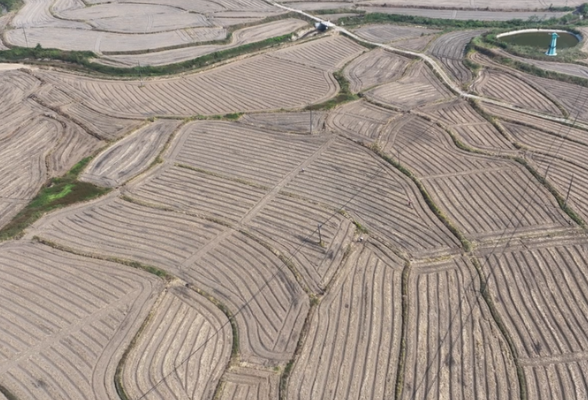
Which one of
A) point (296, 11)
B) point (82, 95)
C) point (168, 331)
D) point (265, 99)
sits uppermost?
point (296, 11)

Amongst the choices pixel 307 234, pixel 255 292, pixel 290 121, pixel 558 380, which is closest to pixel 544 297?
pixel 558 380

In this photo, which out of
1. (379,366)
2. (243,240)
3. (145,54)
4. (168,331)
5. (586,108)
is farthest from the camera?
(145,54)

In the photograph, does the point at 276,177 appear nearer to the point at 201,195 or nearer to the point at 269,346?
the point at 201,195

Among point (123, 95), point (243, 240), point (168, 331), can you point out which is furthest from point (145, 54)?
point (168, 331)

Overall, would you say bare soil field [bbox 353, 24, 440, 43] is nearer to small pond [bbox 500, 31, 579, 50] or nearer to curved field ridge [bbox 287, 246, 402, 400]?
small pond [bbox 500, 31, 579, 50]

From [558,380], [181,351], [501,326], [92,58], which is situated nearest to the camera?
[558,380]

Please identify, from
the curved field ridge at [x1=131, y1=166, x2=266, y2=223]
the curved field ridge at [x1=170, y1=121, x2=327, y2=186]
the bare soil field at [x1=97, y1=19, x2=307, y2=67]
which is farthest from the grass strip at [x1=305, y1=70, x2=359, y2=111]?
the bare soil field at [x1=97, y1=19, x2=307, y2=67]

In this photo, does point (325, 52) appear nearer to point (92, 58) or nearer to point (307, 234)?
point (92, 58)
